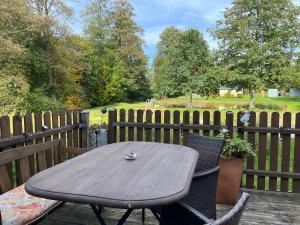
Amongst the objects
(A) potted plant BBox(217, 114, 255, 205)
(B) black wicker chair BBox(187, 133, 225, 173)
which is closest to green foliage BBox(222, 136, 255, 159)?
(A) potted plant BBox(217, 114, 255, 205)

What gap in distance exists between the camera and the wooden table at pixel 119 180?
50.2 inches

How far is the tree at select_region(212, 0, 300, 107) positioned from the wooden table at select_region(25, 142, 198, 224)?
15851 mm

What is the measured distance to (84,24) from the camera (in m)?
27.1

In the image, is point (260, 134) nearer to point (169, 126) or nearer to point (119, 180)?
point (169, 126)

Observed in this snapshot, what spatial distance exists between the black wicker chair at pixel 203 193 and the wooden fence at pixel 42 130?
1.70 metres

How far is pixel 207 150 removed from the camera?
2.32 m

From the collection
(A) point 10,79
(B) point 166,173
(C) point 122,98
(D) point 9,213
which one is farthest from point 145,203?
(C) point 122,98

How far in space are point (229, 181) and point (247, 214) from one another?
0.38m

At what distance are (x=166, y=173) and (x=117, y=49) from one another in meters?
27.5

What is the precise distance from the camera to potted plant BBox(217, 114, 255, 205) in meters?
2.91

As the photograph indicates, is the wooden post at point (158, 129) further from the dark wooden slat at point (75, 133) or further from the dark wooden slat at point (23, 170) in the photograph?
the dark wooden slat at point (23, 170)

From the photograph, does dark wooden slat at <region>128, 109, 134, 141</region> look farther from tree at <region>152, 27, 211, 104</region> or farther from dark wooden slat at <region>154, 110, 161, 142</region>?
tree at <region>152, 27, 211, 104</region>

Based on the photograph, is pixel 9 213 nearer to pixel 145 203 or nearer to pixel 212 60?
pixel 145 203

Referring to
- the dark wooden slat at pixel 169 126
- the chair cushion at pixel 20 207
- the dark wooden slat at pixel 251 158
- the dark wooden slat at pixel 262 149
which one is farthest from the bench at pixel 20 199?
the dark wooden slat at pixel 262 149
